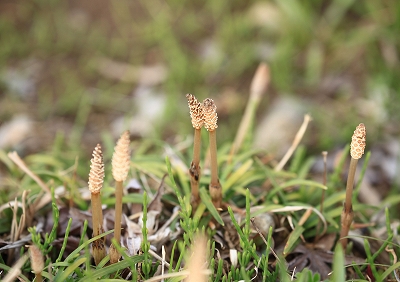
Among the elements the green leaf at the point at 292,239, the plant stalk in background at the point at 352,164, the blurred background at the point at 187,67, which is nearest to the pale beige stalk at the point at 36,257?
the green leaf at the point at 292,239

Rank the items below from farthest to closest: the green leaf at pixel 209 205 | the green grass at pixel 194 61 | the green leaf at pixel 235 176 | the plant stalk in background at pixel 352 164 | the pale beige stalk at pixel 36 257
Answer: the green grass at pixel 194 61
the green leaf at pixel 235 176
the green leaf at pixel 209 205
the plant stalk in background at pixel 352 164
the pale beige stalk at pixel 36 257

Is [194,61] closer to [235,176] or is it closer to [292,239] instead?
[235,176]

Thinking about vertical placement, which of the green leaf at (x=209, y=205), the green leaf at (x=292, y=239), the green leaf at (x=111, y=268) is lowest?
the green leaf at (x=292, y=239)

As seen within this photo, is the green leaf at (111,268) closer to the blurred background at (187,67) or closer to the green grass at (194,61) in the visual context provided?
the green grass at (194,61)

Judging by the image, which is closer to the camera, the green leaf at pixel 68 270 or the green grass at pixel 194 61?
the green leaf at pixel 68 270

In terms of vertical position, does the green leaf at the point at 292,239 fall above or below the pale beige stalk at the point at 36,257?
below

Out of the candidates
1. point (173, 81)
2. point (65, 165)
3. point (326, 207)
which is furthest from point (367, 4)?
point (65, 165)

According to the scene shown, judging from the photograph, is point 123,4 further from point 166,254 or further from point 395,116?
point 166,254
